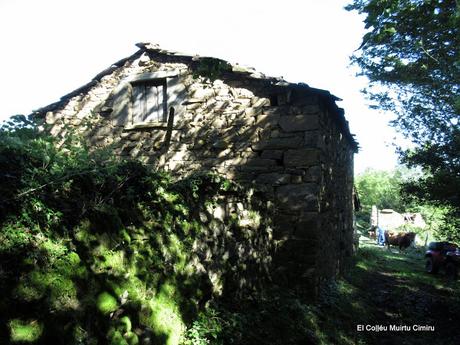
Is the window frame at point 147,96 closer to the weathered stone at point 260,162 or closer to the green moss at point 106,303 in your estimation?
the weathered stone at point 260,162

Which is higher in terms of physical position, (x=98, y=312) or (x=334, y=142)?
(x=334, y=142)

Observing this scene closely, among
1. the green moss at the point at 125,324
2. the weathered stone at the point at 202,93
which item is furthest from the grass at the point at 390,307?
the weathered stone at the point at 202,93

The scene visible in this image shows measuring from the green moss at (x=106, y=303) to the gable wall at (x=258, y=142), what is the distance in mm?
3529

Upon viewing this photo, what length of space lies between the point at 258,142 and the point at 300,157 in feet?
2.96

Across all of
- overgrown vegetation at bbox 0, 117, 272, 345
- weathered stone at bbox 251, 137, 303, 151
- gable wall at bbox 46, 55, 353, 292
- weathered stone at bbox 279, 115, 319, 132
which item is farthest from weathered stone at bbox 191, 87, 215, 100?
overgrown vegetation at bbox 0, 117, 272, 345

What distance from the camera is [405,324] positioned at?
5816mm

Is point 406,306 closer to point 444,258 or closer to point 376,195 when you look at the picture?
point 444,258

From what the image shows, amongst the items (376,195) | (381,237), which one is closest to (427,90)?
(381,237)

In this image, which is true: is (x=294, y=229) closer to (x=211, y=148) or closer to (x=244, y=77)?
(x=211, y=148)

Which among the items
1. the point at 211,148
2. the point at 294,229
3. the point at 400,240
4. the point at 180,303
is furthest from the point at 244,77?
the point at 400,240

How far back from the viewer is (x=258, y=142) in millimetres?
6613

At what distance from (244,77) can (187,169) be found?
228 cm

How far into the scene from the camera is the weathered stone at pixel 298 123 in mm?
6222

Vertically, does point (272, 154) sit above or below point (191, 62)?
below
